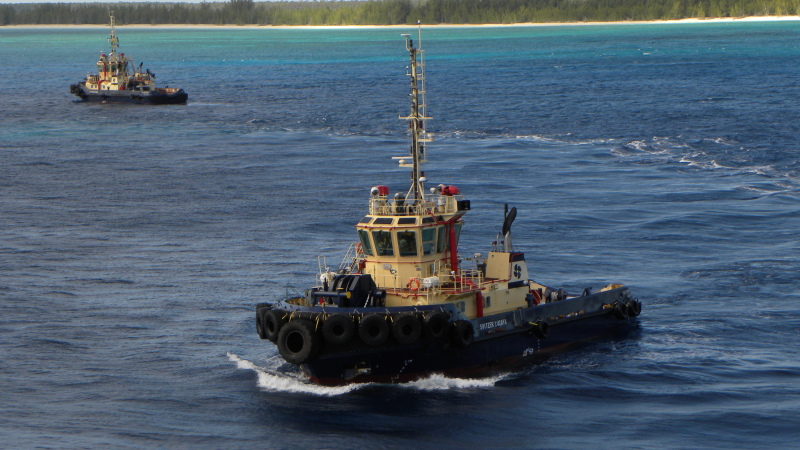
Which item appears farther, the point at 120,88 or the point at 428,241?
the point at 120,88

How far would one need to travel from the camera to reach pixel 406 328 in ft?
104

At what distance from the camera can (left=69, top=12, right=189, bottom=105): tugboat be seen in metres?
120

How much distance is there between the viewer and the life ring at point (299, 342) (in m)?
31.5

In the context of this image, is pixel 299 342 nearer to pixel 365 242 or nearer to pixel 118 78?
pixel 365 242

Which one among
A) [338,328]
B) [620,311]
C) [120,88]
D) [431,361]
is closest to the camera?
[338,328]

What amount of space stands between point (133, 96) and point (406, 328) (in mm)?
95000

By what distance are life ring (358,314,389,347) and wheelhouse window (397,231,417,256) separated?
9.40 ft

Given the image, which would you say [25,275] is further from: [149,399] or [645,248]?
[645,248]

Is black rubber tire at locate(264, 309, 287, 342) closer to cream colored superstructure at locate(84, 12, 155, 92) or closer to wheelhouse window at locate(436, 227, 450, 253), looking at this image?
wheelhouse window at locate(436, 227, 450, 253)

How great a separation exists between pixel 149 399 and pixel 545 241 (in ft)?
75.3

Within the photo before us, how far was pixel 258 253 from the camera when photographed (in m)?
48.8

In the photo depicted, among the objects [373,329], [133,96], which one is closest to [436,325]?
[373,329]

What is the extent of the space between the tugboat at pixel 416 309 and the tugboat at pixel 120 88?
88.7 meters

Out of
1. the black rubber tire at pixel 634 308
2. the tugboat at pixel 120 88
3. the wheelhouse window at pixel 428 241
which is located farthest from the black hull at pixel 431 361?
the tugboat at pixel 120 88
